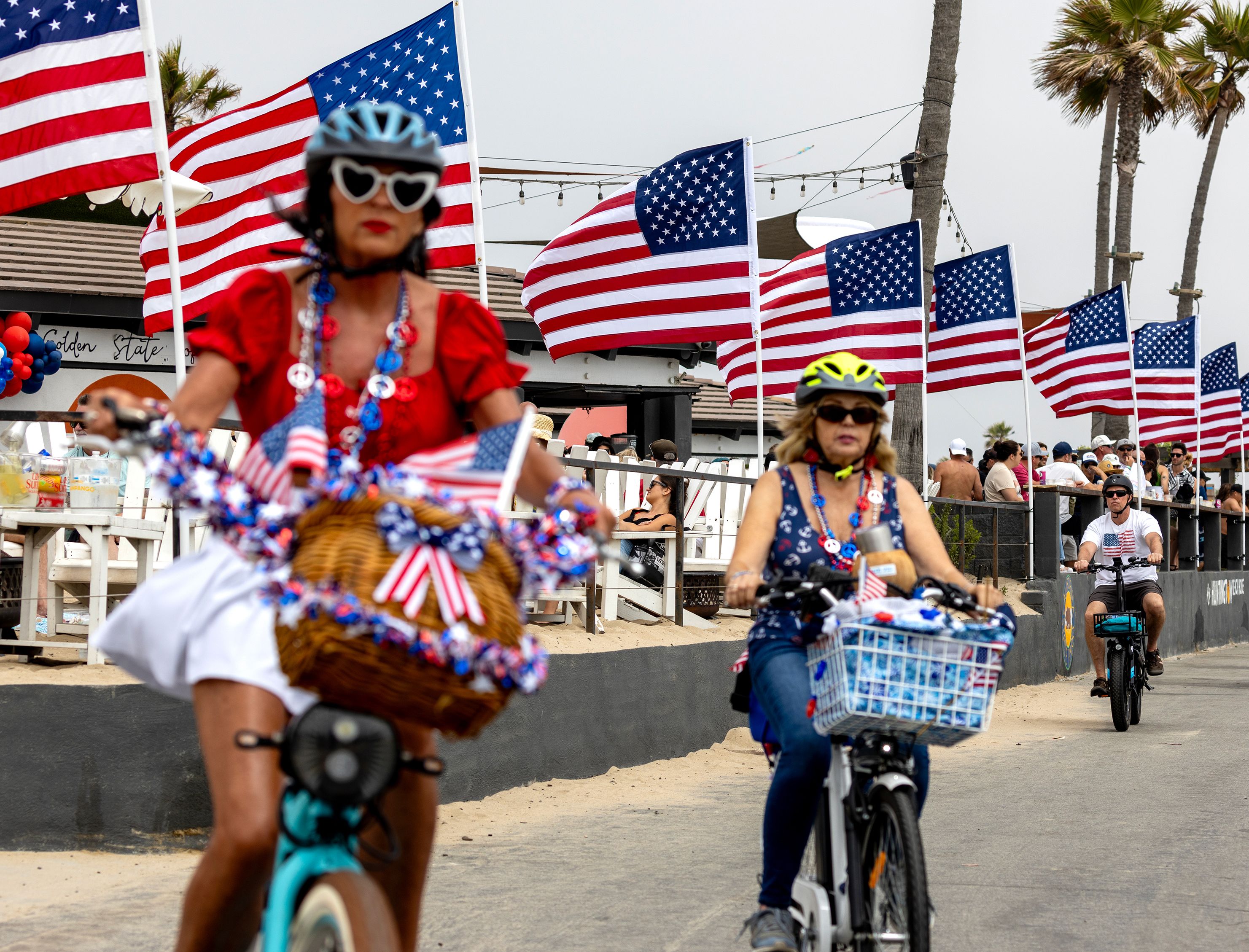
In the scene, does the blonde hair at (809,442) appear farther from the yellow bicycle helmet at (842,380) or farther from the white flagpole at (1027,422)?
the white flagpole at (1027,422)

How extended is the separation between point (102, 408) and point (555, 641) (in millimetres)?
6415

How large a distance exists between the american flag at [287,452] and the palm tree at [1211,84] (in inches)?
1415

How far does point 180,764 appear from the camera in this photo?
6551mm

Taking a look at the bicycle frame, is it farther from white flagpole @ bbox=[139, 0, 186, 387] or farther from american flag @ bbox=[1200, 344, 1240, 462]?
american flag @ bbox=[1200, 344, 1240, 462]

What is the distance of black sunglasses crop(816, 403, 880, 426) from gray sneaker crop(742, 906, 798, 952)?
146cm

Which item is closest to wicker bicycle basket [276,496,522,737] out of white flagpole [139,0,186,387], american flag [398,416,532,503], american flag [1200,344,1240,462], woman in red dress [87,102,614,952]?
american flag [398,416,532,503]

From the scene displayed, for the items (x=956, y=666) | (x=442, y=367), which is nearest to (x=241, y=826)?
(x=442, y=367)

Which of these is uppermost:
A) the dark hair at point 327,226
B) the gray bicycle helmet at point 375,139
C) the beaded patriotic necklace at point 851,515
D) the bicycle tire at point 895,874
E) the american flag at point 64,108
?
the american flag at point 64,108

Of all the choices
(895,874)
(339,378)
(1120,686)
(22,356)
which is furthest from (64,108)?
(1120,686)

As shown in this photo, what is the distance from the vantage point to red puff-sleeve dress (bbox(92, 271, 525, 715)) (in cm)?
277

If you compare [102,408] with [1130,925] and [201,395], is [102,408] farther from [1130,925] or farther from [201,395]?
[1130,925]

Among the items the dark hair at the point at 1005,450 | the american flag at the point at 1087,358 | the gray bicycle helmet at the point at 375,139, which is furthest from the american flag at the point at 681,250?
the american flag at the point at 1087,358

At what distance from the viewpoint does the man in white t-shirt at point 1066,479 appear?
1886 centimetres

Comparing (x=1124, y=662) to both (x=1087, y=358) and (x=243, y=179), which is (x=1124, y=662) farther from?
(x=1087, y=358)
